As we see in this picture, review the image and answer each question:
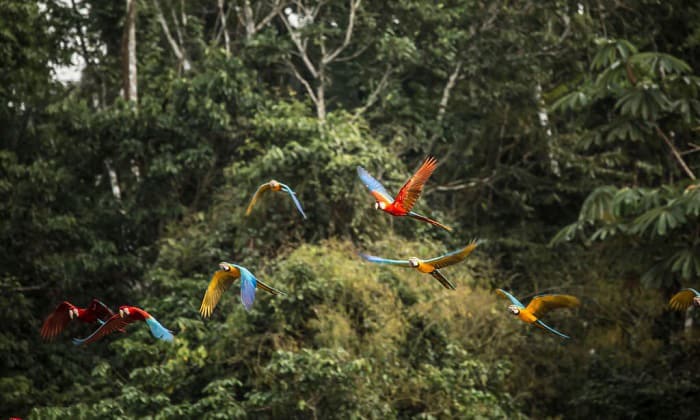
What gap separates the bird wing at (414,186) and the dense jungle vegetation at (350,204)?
4.92m

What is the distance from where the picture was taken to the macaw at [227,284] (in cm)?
484

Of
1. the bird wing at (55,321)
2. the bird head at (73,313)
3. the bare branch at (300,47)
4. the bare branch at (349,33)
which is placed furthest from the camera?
the bare branch at (300,47)

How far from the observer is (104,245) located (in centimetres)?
1306

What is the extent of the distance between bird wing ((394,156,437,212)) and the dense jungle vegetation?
194 inches

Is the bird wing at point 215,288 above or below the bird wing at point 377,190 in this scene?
below

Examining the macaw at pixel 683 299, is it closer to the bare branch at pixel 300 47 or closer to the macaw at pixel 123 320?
the macaw at pixel 123 320

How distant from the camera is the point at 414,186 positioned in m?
5.18

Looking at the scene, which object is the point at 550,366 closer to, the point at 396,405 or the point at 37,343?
the point at 396,405

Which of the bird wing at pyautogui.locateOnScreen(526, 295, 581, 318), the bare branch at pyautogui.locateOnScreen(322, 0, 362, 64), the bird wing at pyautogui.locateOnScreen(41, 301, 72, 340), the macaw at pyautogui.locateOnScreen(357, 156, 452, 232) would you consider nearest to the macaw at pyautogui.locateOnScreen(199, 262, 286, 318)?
the macaw at pyautogui.locateOnScreen(357, 156, 452, 232)

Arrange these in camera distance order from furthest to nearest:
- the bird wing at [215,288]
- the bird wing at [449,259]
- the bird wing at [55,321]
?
the bird wing at [55,321]
the bird wing at [215,288]
the bird wing at [449,259]

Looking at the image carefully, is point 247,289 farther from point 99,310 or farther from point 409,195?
point 99,310

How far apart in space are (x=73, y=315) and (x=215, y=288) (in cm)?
77

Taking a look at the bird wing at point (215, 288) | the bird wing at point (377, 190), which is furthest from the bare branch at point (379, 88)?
the bird wing at point (215, 288)

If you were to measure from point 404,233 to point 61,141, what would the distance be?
14.9 feet
